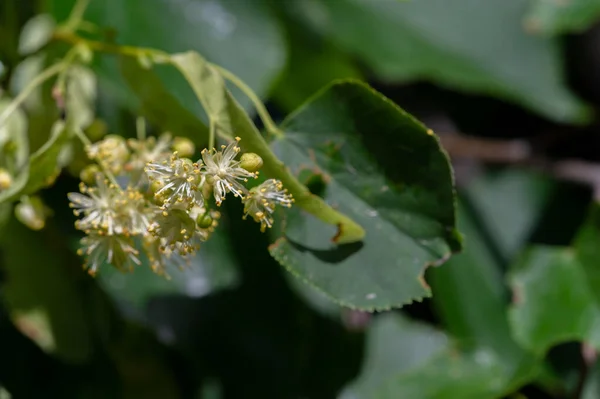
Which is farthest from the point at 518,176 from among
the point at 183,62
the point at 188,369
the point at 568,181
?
the point at 183,62

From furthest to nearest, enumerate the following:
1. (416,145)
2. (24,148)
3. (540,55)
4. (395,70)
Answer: (540,55) < (395,70) < (24,148) < (416,145)

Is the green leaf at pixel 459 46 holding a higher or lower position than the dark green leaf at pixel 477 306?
higher

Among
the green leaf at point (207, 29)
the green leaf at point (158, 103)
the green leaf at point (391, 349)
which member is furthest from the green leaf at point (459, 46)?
the green leaf at point (158, 103)

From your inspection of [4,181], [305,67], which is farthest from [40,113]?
[305,67]

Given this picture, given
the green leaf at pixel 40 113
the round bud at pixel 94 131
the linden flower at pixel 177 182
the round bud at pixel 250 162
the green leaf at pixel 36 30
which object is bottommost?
the round bud at pixel 94 131

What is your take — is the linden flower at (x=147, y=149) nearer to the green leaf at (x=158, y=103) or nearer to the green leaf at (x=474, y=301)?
the green leaf at (x=158, y=103)

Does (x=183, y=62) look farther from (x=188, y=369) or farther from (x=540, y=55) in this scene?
(x=540, y=55)
